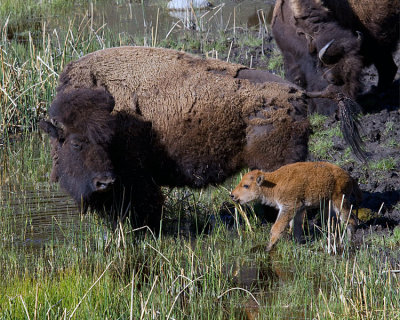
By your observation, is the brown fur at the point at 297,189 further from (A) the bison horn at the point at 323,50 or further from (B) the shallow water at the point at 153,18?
(B) the shallow water at the point at 153,18

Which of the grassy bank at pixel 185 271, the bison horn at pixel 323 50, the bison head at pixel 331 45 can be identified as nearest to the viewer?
the grassy bank at pixel 185 271

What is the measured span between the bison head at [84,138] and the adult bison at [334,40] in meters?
4.43

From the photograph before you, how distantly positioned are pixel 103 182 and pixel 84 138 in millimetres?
551

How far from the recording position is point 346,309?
494 cm

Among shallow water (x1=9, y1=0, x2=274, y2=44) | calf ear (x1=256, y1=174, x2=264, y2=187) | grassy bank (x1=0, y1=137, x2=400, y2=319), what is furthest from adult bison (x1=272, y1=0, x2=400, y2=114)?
shallow water (x1=9, y1=0, x2=274, y2=44)

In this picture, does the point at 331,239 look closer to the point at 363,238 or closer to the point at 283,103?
the point at 363,238

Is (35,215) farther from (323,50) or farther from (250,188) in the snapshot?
(323,50)

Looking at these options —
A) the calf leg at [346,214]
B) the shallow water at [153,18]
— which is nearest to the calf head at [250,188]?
the calf leg at [346,214]

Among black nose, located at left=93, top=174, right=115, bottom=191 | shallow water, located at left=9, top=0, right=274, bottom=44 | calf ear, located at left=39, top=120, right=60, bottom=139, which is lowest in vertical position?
black nose, located at left=93, top=174, right=115, bottom=191

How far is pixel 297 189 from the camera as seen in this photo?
6.82 m

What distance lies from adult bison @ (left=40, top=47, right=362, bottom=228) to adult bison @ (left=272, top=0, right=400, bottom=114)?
309cm

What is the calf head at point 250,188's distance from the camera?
688cm

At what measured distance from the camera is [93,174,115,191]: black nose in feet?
21.0

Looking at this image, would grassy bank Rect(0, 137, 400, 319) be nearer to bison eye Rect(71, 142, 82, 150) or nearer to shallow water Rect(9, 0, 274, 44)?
Answer: bison eye Rect(71, 142, 82, 150)
